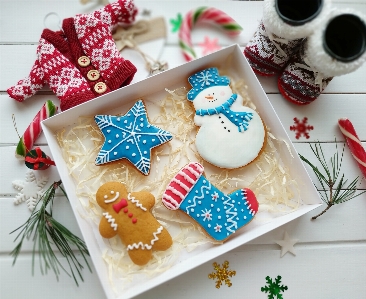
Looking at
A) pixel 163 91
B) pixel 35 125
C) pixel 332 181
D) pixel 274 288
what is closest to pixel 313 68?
pixel 332 181

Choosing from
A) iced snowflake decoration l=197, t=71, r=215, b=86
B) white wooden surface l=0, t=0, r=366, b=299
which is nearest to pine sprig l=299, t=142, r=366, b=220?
white wooden surface l=0, t=0, r=366, b=299

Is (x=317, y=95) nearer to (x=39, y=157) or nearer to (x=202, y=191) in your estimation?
(x=202, y=191)

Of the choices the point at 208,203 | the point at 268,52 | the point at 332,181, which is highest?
the point at 268,52

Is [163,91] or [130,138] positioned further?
[163,91]

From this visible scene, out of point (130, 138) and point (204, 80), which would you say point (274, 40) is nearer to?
point (204, 80)

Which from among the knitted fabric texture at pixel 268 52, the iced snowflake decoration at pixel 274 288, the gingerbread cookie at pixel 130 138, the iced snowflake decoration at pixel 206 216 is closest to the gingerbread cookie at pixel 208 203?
the iced snowflake decoration at pixel 206 216

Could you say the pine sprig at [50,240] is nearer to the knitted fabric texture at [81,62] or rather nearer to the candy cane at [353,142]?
the knitted fabric texture at [81,62]

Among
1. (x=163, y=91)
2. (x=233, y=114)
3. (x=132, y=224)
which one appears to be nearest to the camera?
(x=132, y=224)
